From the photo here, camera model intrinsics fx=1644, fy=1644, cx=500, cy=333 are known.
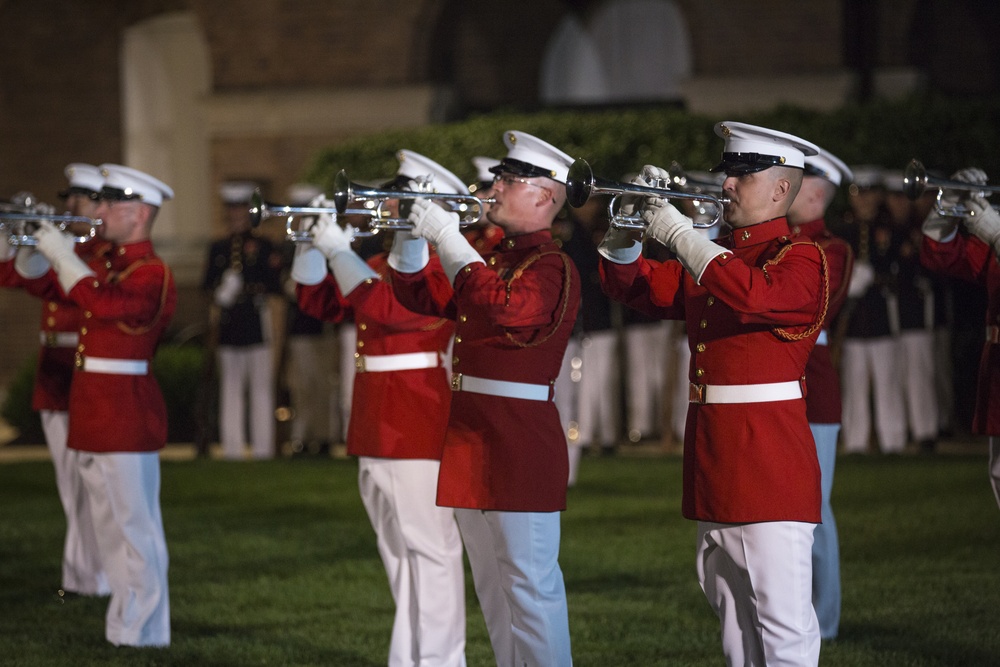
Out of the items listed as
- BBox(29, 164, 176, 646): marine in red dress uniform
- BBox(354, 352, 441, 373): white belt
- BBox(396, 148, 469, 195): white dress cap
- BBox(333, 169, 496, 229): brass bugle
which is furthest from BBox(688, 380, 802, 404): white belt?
BBox(29, 164, 176, 646): marine in red dress uniform

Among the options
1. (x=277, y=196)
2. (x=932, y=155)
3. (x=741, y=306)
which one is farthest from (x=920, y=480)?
(x=277, y=196)

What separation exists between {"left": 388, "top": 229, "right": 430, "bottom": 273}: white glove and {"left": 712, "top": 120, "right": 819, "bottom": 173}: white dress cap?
1.22 m

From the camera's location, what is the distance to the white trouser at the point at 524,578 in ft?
18.2

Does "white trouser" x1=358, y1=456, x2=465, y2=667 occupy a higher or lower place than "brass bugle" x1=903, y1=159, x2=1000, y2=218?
lower

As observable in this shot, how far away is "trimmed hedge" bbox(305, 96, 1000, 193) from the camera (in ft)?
47.9

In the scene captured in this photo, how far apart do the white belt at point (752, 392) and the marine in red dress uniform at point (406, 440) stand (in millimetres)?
1445

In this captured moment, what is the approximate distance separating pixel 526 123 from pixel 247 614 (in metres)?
8.86

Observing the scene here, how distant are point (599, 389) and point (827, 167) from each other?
684cm

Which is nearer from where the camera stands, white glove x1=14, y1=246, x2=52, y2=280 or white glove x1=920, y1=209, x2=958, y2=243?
white glove x1=920, y1=209, x2=958, y2=243

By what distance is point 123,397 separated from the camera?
7316mm

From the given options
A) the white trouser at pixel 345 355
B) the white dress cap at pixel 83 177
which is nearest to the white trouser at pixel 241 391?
the white trouser at pixel 345 355

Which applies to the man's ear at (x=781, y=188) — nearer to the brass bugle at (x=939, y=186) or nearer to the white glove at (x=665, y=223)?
the white glove at (x=665, y=223)

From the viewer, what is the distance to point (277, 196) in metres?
18.2

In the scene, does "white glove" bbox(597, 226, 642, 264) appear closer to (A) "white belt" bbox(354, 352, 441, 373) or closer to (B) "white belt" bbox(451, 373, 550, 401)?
(B) "white belt" bbox(451, 373, 550, 401)
